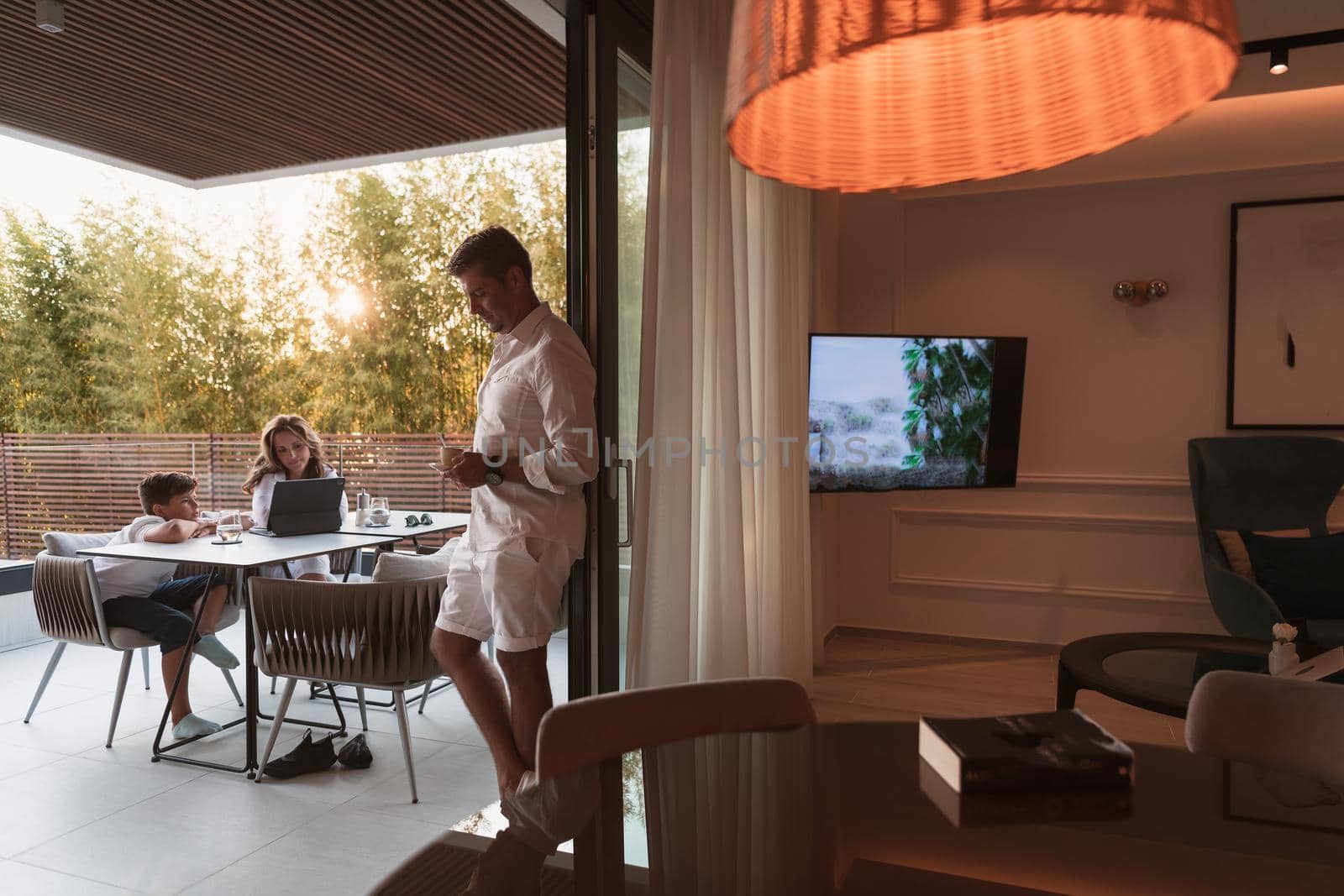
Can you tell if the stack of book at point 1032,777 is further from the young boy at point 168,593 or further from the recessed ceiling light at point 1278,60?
the recessed ceiling light at point 1278,60

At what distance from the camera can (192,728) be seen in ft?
11.2

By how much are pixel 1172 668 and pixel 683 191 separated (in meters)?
1.98

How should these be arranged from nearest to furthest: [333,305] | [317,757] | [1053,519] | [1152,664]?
[1152,664], [317,757], [1053,519], [333,305]

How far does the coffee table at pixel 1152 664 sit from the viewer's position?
2314mm

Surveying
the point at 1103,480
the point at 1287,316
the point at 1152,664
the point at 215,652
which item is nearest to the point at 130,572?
the point at 215,652

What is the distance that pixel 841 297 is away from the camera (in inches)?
196

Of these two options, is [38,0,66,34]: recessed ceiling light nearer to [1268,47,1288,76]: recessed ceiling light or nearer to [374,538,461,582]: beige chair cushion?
[374,538,461,582]: beige chair cushion

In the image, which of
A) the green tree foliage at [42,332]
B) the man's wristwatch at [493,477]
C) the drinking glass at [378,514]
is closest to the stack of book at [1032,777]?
the man's wristwatch at [493,477]

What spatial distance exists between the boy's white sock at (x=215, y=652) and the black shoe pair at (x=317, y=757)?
27.0 inches

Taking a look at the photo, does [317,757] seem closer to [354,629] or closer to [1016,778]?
[354,629]

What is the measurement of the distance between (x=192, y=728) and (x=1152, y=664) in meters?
3.33

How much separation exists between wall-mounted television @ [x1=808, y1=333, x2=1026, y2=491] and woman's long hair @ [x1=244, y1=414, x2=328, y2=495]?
95.4 inches

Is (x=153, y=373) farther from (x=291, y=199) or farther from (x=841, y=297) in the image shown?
(x=841, y=297)

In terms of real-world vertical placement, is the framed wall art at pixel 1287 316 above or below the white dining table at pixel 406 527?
above
